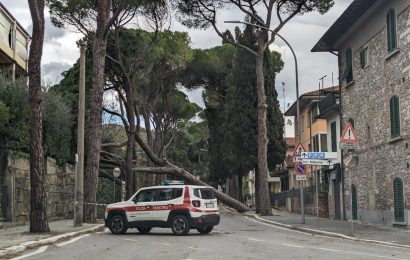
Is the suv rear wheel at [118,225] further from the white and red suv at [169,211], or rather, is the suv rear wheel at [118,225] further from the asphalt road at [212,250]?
the asphalt road at [212,250]

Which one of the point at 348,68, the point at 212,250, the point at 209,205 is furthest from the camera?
the point at 348,68

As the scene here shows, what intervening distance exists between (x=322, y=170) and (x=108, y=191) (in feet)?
59.9

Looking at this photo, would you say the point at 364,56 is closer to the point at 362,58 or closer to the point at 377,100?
the point at 362,58

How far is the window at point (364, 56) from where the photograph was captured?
25139mm

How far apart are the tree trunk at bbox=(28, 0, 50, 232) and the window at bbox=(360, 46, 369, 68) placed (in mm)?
14294

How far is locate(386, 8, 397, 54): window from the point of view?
853 inches

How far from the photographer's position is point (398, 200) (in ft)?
70.4

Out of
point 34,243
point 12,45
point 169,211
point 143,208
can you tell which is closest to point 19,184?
point 143,208

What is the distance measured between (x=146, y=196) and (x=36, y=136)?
14.0 feet

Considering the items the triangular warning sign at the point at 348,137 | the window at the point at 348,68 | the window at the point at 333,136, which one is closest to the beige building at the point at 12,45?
the window at the point at 348,68

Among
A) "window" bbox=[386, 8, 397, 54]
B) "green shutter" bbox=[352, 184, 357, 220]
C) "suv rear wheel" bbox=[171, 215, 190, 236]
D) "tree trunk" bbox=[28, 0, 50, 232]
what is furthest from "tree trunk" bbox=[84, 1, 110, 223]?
"window" bbox=[386, 8, 397, 54]

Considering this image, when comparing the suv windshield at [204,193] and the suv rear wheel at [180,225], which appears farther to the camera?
the suv windshield at [204,193]

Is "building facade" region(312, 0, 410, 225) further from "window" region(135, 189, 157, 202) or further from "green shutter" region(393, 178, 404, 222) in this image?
"window" region(135, 189, 157, 202)

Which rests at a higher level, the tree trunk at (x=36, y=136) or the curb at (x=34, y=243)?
the tree trunk at (x=36, y=136)
